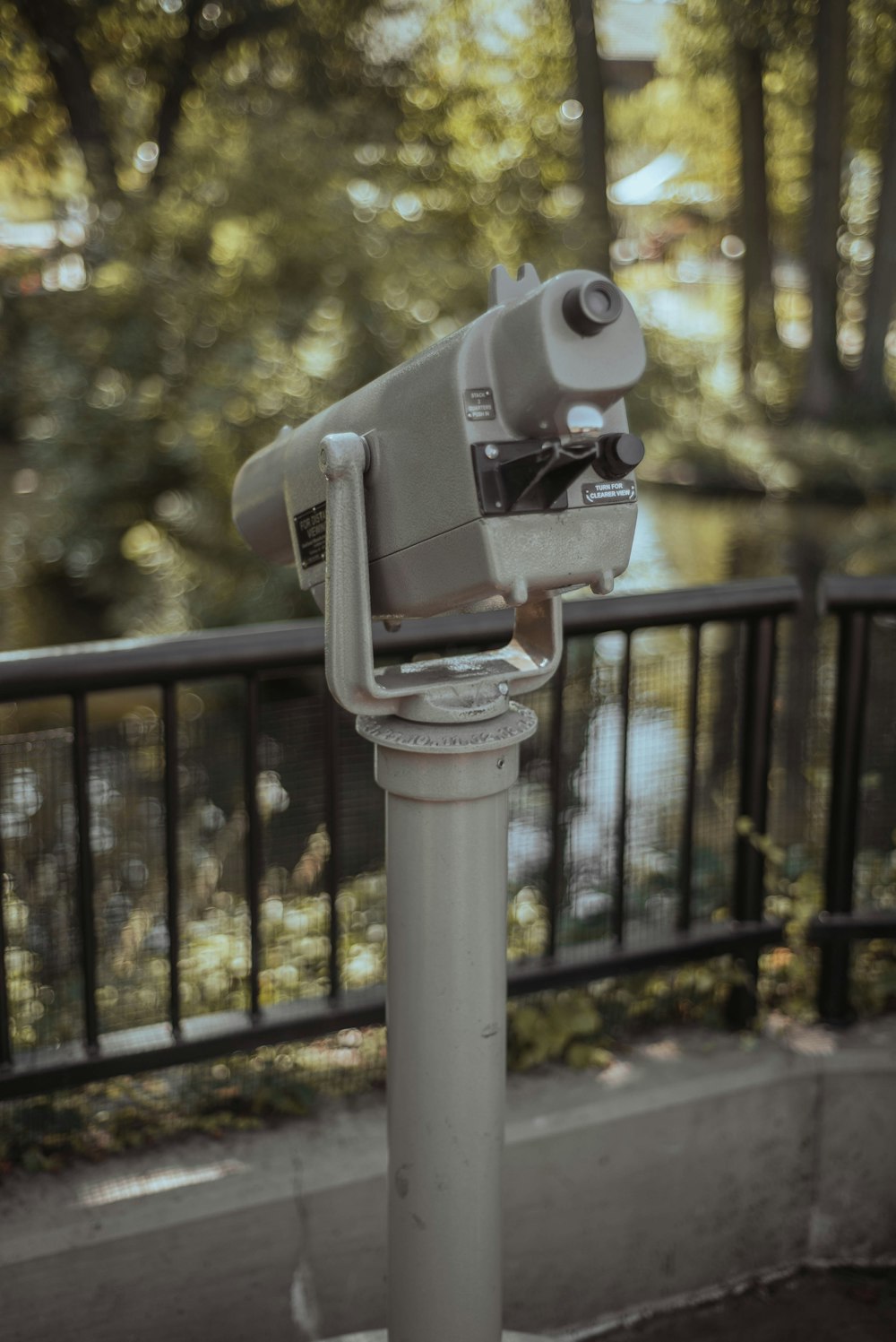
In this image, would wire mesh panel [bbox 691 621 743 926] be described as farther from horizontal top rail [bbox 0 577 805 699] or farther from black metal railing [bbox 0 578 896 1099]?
horizontal top rail [bbox 0 577 805 699]

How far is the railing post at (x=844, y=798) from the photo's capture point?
2273 mm

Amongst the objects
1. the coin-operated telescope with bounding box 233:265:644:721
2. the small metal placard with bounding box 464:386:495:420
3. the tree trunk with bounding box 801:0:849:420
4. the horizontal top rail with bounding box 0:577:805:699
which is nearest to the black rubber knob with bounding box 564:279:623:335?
the coin-operated telescope with bounding box 233:265:644:721

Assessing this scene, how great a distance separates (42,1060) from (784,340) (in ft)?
54.0

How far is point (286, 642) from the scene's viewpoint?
188 centimetres

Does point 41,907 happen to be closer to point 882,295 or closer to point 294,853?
point 294,853

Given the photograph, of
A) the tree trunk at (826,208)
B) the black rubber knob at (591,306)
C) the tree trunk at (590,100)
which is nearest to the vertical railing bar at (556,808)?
the black rubber knob at (591,306)

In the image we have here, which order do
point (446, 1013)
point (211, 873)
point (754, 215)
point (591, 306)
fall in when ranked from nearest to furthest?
point (591, 306), point (446, 1013), point (211, 873), point (754, 215)

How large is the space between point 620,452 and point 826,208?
14692mm

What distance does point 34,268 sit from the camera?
7945 millimetres

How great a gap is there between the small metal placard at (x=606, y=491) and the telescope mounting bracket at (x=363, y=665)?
0.65ft

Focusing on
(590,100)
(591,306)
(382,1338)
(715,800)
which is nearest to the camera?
(591,306)

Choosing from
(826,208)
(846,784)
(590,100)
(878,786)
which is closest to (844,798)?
(846,784)

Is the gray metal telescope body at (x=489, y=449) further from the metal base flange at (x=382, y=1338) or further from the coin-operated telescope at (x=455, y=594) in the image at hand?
the metal base flange at (x=382, y=1338)

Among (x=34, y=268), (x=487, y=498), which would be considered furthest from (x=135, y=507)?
(x=487, y=498)
